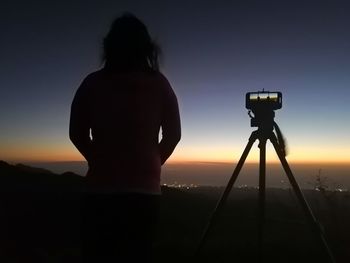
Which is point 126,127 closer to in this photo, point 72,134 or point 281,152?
point 72,134

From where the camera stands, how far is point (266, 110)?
16.6ft

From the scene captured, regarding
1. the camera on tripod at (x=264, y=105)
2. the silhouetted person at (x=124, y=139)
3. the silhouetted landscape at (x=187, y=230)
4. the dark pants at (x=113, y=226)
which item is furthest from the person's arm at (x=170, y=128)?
the silhouetted landscape at (x=187, y=230)

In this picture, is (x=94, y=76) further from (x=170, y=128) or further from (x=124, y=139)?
(x=170, y=128)

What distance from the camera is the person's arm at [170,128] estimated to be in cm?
270

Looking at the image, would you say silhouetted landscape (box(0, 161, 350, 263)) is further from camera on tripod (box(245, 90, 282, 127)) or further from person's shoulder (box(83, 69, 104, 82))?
person's shoulder (box(83, 69, 104, 82))

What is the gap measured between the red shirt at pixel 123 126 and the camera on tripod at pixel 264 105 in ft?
8.36

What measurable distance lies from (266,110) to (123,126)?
2.88 meters

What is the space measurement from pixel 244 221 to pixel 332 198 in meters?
1.62

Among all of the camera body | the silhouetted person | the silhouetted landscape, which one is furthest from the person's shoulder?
the silhouetted landscape

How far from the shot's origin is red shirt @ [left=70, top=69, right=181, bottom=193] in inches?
97.2

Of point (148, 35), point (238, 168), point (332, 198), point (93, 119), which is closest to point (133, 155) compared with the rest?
point (93, 119)

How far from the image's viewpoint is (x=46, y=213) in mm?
7801

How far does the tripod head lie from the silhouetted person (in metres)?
2.54

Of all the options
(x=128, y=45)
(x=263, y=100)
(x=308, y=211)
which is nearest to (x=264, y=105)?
(x=263, y=100)
